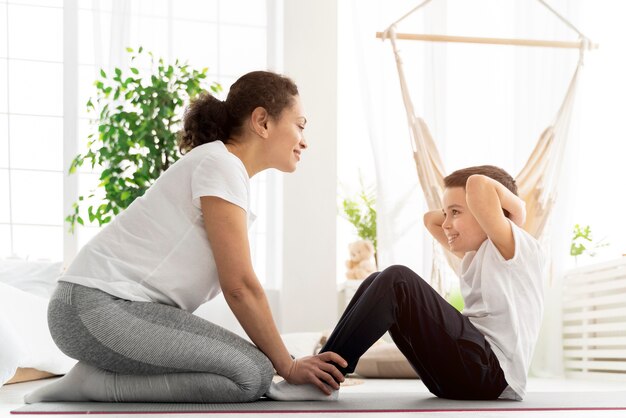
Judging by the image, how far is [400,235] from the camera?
13.5 ft

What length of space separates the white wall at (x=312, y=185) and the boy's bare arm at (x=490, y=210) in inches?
107

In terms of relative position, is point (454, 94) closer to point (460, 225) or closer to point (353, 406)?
point (460, 225)

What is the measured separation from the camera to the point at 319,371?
177 centimetres

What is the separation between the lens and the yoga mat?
159 cm

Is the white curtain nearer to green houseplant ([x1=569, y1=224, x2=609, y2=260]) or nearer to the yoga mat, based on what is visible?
green houseplant ([x1=569, y1=224, x2=609, y2=260])

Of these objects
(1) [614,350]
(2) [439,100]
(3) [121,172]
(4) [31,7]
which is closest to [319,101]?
(2) [439,100]

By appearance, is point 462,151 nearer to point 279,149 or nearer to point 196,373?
point 279,149

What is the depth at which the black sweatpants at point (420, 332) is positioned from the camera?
70.7 inches

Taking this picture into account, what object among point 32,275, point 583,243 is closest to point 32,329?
point 32,275

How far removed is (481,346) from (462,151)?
2481 mm

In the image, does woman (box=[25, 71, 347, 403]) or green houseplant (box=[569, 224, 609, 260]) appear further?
green houseplant (box=[569, 224, 609, 260])

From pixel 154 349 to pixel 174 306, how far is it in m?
0.12

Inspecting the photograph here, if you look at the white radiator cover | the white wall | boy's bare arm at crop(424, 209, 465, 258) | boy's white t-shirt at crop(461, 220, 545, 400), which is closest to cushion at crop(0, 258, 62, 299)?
the white wall

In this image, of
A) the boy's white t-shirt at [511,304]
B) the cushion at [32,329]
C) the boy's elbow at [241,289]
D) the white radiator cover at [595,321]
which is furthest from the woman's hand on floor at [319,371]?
the white radiator cover at [595,321]
